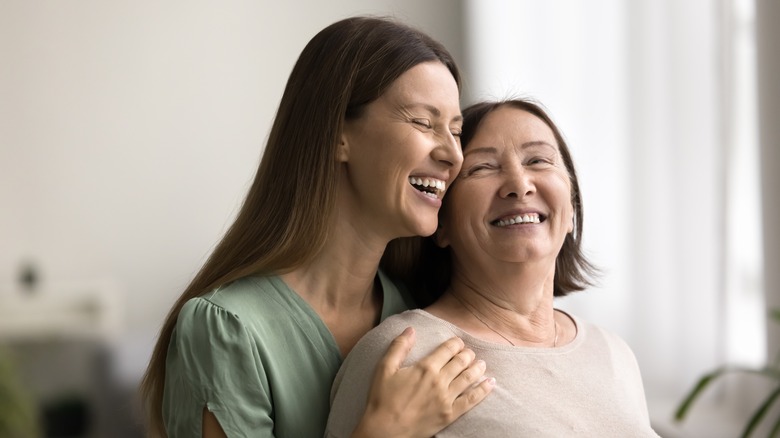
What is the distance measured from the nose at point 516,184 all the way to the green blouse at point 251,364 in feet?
1.29

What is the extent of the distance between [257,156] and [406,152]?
366cm

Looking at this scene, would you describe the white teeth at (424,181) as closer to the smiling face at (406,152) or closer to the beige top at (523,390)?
the smiling face at (406,152)

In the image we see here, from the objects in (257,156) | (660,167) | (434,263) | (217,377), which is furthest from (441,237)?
(257,156)

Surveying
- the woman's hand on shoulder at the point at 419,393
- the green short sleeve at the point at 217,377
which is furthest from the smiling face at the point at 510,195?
the green short sleeve at the point at 217,377

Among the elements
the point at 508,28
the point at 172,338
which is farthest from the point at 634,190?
the point at 172,338

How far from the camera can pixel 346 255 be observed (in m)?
1.71

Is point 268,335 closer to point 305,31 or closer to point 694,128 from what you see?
point 694,128

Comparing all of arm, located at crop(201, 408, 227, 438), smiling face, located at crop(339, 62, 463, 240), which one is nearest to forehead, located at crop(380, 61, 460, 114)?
smiling face, located at crop(339, 62, 463, 240)

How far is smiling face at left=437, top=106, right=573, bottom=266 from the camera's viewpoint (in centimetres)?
166

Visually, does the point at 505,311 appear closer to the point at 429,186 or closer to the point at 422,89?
the point at 429,186

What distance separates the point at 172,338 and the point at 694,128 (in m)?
2.40

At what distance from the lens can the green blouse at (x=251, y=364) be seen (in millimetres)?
1538

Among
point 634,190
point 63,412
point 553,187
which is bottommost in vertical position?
point 63,412

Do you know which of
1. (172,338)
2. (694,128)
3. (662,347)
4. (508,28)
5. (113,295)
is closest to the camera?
(172,338)
